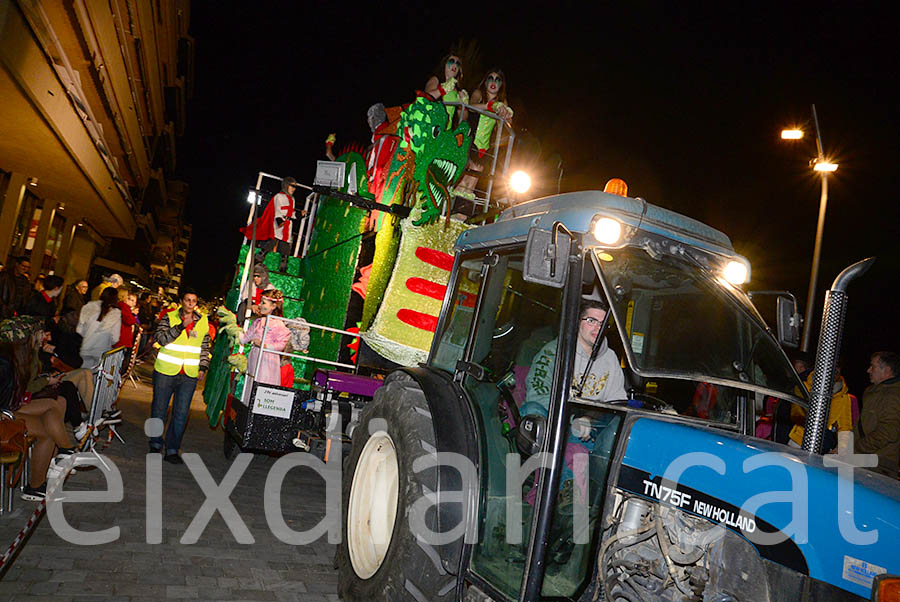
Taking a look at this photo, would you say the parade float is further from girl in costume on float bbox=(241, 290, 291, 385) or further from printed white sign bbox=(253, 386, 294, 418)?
girl in costume on float bbox=(241, 290, 291, 385)

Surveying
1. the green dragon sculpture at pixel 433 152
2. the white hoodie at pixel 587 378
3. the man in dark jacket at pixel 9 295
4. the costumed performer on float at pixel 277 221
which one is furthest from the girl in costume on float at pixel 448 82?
the man in dark jacket at pixel 9 295

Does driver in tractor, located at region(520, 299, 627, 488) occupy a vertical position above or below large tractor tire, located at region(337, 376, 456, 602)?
above

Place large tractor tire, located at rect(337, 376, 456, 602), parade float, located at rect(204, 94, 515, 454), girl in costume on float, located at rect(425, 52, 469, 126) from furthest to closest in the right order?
girl in costume on float, located at rect(425, 52, 469, 126)
parade float, located at rect(204, 94, 515, 454)
large tractor tire, located at rect(337, 376, 456, 602)

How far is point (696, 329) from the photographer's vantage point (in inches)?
116

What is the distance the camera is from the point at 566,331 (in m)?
2.63

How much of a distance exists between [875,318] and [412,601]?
16837mm

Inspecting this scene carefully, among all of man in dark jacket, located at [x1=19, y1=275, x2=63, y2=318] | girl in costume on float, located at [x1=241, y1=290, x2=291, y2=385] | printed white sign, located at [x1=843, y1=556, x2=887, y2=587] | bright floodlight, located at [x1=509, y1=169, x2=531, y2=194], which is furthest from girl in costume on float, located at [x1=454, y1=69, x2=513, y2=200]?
printed white sign, located at [x1=843, y1=556, x2=887, y2=587]

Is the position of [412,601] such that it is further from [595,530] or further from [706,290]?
[706,290]

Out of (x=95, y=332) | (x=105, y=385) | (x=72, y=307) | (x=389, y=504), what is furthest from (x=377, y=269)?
(x=72, y=307)

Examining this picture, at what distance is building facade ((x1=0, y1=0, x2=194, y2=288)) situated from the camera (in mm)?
8414

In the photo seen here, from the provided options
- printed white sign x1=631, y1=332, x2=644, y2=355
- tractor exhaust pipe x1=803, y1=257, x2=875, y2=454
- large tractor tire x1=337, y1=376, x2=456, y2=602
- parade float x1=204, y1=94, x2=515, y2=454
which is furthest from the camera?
parade float x1=204, y1=94, x2=515, y2=454

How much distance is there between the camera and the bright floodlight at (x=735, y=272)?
3.17 m

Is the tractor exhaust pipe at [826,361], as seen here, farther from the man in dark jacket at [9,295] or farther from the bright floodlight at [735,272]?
the man in dark jacket at [9,295]

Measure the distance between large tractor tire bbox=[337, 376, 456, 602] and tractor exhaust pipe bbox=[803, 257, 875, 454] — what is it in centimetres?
Result: 167
